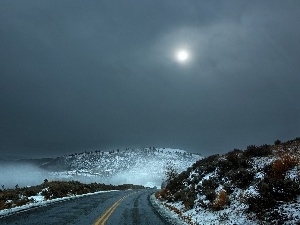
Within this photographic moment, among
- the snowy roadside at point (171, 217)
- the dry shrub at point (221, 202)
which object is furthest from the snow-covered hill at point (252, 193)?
the snowy roadside at point (171, 217)

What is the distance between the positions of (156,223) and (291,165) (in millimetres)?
6416

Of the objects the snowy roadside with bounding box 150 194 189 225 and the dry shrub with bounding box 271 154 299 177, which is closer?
the dry shrub with bounding box 271 154 299 177

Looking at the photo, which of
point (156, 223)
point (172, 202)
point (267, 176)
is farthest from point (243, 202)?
point (172, 202)

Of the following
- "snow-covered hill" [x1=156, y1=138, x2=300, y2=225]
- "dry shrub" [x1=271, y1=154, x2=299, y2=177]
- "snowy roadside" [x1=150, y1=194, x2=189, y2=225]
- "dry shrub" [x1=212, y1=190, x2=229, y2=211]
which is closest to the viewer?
"snow-covered hill" [x1=156, y1=138, x2=300, y2=225]

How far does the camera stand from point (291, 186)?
11.0 meters

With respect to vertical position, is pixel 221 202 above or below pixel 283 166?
below

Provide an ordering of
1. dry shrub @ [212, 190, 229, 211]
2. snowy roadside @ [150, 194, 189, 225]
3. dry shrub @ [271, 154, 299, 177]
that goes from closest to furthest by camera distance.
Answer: dry shrub @ [271, 154, 299, 177]
snowy roadside @ [150, 194, 189, 225]
dry shrub @ [212, 190, 229, 211]

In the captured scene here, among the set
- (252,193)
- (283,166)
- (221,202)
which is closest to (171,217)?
(221,202)

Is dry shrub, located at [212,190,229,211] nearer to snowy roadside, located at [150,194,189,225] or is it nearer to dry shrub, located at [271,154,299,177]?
snowy roadside, located at [150,194,189,225]

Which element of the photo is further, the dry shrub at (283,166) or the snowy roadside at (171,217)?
the snowy roadside at (171,217)

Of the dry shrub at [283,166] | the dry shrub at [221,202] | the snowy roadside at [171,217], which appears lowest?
the snowy roadside at [171,217]

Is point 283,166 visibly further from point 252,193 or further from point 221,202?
point 221,202

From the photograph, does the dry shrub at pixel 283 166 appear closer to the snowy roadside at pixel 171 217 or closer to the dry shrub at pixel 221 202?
the dry shrub at pixel 221 202

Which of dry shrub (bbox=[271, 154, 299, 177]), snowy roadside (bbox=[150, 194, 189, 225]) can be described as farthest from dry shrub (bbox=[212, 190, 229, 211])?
dry shrub (bbox=[271, 154, 299, 177])
